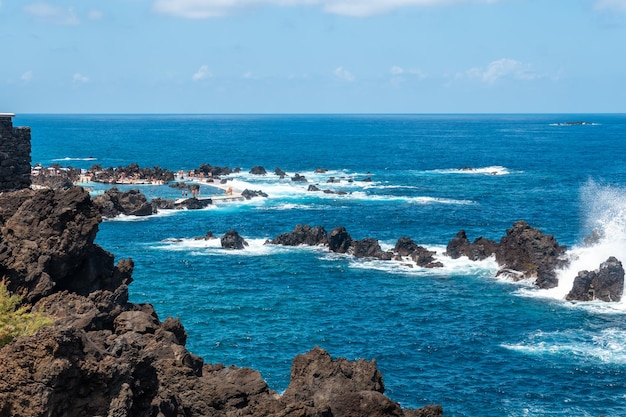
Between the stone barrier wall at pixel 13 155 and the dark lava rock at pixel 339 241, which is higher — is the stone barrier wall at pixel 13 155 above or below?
above

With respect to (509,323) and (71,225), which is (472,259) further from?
(71,225)

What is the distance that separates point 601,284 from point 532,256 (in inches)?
328

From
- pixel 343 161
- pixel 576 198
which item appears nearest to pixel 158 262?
pixel 576 198

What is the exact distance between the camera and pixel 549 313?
55.0 metres

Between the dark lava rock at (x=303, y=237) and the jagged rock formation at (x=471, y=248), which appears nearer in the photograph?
the jagged rock formation at (x=471, y=248)

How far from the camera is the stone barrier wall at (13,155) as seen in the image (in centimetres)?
3391

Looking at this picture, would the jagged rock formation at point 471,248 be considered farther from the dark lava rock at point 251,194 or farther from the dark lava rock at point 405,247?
the dark lava rock at point 251,194

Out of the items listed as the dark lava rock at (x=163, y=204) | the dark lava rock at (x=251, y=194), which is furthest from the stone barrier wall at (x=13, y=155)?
the dark lava rock at (x=251, y=194)

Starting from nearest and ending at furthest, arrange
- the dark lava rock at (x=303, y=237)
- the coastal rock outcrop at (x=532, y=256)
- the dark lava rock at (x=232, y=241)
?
the coastal rock outcrop at (x=532, y=256), the dark lava rock at (x=232, y=241), the dark lava rock at (x=303, y=237)

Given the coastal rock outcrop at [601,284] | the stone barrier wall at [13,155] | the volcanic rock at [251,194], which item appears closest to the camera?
the stone barrier wall at [13,155]

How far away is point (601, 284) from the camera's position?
2293 inches

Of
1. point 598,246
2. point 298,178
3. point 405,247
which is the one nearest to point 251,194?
point 298,178

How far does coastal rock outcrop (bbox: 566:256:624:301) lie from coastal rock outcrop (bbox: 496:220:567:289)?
3.69m

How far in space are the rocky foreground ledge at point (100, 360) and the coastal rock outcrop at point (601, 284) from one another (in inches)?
1326
